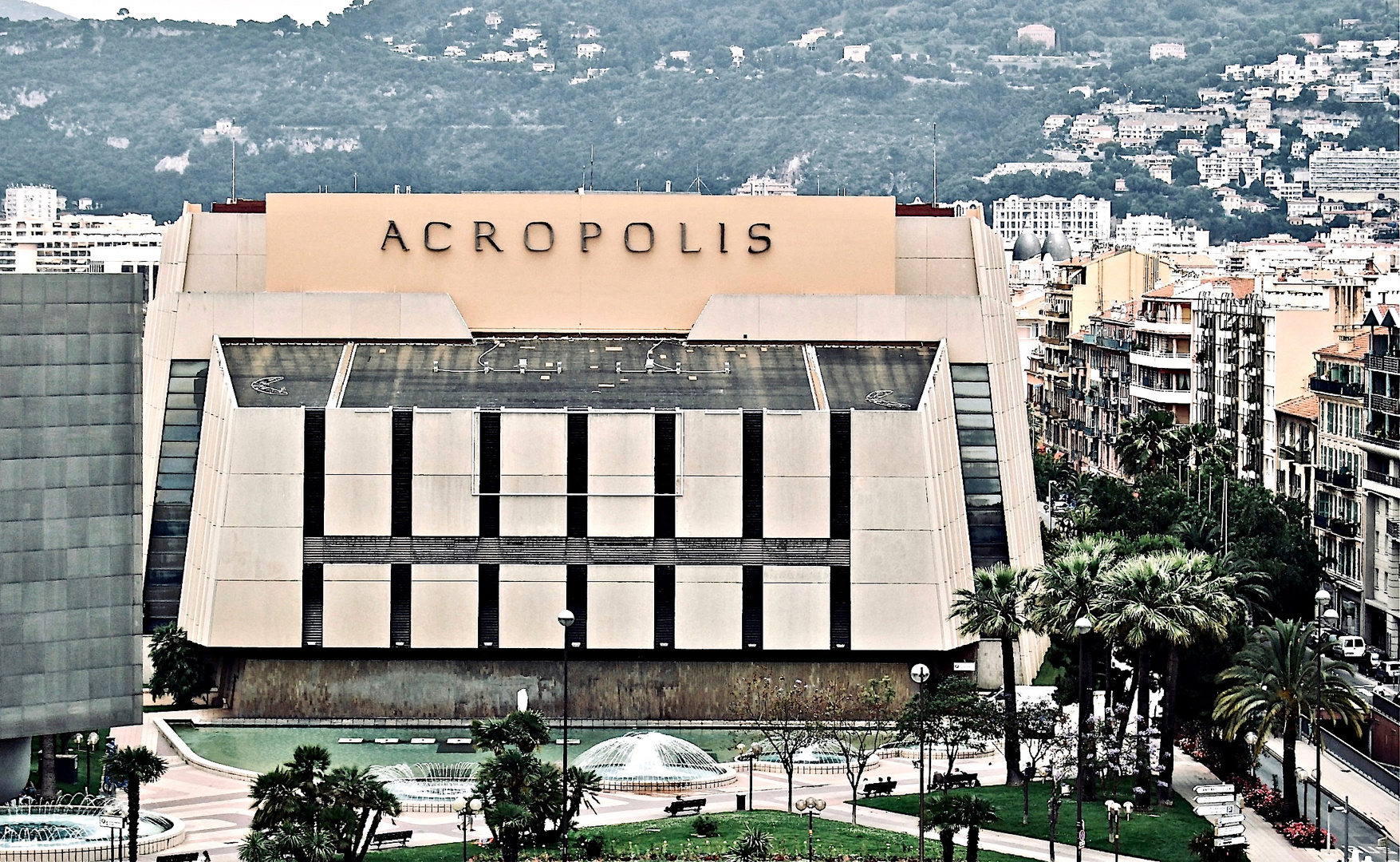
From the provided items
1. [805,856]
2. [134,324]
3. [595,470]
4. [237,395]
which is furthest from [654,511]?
[134,324]

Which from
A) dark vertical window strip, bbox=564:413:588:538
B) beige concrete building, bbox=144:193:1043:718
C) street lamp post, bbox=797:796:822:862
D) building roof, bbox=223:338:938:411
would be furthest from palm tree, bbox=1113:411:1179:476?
street lamp post, bbox=797:796:822:862

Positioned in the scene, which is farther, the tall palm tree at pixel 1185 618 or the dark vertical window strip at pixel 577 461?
the dark vertical window strip at pixel 577 461

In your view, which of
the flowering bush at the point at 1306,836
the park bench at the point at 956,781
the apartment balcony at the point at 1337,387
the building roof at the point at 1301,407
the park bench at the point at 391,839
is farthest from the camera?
the building roof at the point at 1301,407

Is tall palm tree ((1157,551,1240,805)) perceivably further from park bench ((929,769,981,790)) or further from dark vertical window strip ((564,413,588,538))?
dark vertical window strip ((564,413,588,538))

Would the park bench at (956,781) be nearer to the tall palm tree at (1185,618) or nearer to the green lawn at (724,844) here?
the green lawn at (724,844)

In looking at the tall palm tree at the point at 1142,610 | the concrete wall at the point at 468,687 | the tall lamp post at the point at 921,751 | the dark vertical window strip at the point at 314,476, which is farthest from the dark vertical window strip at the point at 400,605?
the tall palm tree at the point at 1142,610

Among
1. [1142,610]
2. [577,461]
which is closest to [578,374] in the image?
[577,461]
